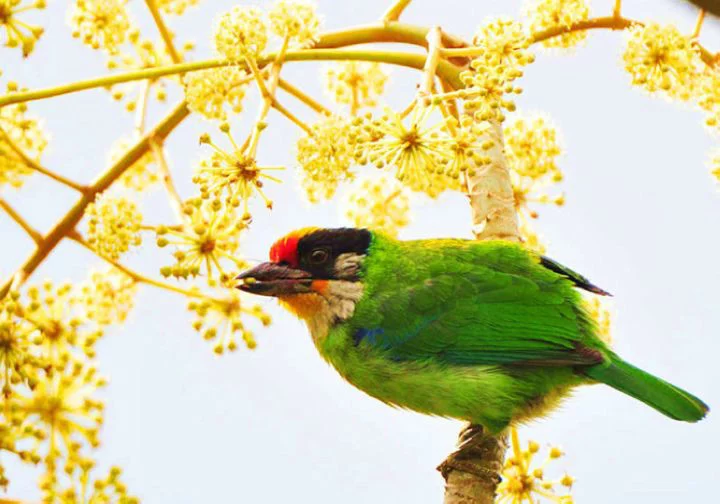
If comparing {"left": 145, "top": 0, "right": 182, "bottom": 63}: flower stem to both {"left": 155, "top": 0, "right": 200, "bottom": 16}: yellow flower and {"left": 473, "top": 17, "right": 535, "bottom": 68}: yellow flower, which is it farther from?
{"left": 473, "top": 17, "right": 535, "bottom": 68}: yellow flower

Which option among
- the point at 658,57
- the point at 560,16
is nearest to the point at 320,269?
the point at 560,16

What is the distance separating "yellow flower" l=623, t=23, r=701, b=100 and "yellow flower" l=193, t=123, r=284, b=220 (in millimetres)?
1206

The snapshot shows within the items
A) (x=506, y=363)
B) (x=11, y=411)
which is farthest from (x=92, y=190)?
(x=506, y=363)

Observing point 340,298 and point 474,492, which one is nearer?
point 474,492

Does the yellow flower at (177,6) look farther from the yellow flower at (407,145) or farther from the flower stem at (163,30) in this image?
the yellow flower at (407,145)

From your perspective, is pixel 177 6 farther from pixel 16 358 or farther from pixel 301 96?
pixel 16 358

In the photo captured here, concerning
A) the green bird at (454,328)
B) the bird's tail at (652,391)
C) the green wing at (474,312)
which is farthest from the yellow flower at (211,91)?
the bird's tail at (652,391)

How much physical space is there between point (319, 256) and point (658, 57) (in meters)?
1.26

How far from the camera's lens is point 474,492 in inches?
113

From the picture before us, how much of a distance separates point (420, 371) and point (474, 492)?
1.57 feet

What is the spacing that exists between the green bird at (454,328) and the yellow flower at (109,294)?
0.45 metres

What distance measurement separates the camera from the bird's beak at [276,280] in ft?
9.91

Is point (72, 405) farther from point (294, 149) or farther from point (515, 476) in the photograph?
point (515, 476)

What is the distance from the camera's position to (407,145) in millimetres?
2570
